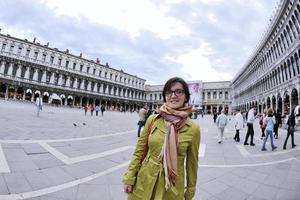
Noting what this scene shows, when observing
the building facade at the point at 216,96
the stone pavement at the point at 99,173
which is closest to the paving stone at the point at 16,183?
the stone pavement at the point at 99,173

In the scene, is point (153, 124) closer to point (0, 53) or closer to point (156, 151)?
point (156, 151)

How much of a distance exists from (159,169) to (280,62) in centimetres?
3344

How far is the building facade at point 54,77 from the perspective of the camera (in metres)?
46.8

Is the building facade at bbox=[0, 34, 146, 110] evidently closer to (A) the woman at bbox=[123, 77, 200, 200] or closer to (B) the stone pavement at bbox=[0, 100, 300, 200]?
(B) the stone pavement at bbox=[0, 100, 300, 200]

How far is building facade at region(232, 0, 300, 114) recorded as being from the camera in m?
24.0

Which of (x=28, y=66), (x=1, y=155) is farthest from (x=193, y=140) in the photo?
(x=28, y=66)

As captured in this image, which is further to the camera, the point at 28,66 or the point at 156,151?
the point at 28,66

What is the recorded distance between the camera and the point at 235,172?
16.6 ft

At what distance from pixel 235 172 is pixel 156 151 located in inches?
163

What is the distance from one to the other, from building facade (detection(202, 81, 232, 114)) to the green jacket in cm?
8046

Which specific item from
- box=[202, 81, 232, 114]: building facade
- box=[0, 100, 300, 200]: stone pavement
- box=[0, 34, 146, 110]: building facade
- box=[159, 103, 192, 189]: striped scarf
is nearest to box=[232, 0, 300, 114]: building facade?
box=[0, 100, 300, 200]: stone pavement

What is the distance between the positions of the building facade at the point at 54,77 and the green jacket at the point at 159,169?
2047 inches

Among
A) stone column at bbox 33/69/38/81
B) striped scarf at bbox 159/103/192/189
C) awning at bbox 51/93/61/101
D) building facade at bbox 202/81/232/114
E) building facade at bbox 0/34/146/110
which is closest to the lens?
striped scarf at bbox 159/103/192/189

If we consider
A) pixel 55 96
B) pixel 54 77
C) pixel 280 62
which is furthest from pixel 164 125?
pixel 54 77
